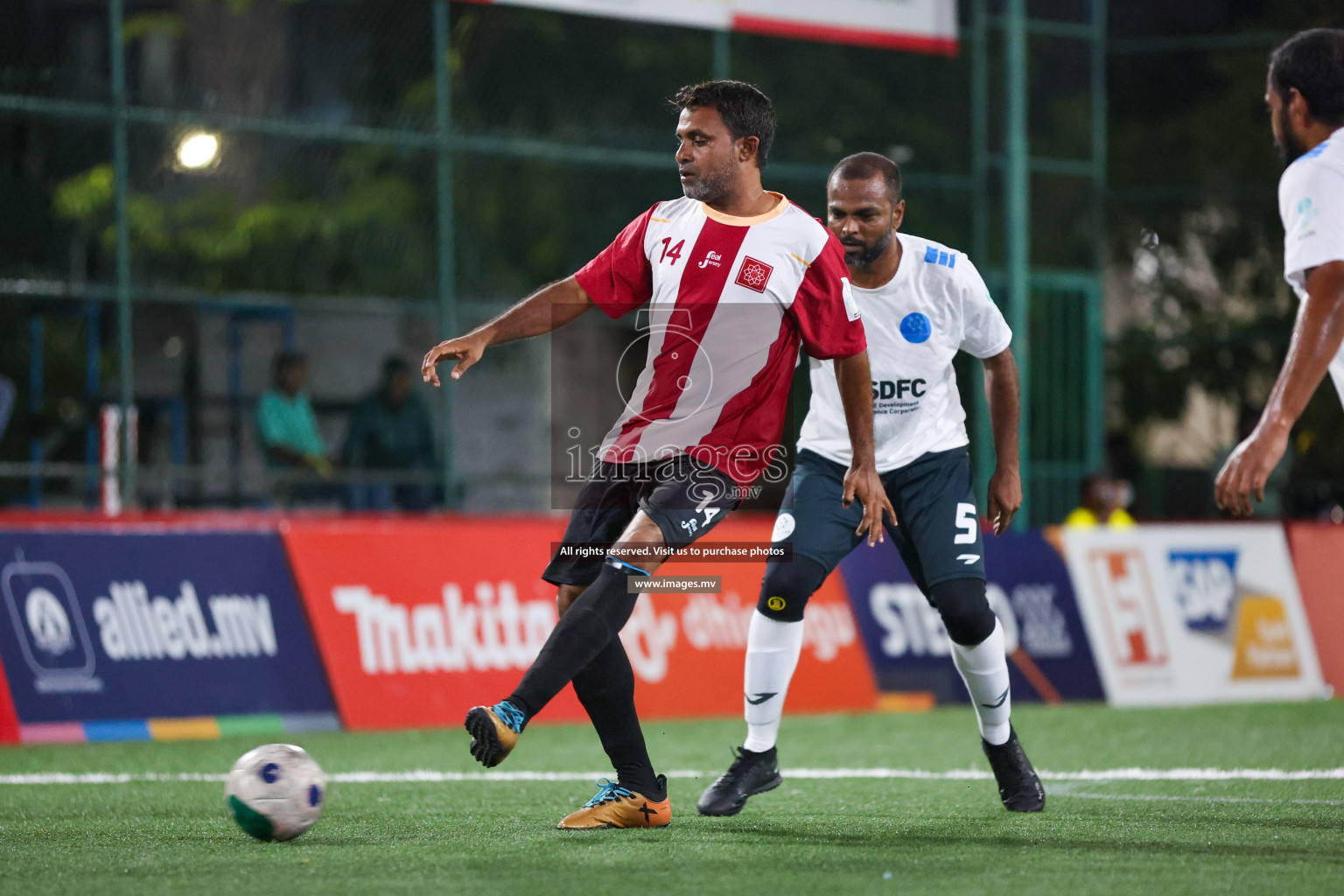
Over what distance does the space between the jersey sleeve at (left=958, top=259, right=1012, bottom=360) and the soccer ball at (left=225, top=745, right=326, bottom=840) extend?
2860 mm

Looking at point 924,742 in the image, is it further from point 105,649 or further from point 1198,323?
point 1198,323

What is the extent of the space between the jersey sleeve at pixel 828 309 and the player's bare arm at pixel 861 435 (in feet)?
0.21

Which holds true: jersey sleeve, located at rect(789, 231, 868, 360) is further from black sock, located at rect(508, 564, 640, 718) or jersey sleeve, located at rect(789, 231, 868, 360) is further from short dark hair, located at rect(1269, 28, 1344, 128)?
short dark hair, located at rect(1269, 28, 1344, 128)

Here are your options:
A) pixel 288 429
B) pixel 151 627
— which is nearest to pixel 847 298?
pixel 151 627

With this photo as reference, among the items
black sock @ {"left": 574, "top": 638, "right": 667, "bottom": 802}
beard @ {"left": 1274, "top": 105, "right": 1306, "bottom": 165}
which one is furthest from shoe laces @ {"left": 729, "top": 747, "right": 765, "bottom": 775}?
beard @ {"left": 1274, "top": 105, "right": 1306, "bottom": 165}

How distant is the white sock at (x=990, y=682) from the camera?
6500 millimetres

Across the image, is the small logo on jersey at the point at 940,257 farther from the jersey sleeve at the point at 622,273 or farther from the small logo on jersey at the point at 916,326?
the jersey sleeve at the point at 622,273

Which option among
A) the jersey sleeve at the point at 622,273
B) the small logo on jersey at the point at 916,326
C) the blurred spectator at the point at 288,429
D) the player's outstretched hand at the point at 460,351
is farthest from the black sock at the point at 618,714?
the blurred spectator at the point at 288,429

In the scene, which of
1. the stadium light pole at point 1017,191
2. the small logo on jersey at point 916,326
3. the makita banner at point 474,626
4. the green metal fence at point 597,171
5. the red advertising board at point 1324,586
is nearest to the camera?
the small logo on jersey at point 916,326

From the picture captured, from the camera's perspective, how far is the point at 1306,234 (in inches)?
195

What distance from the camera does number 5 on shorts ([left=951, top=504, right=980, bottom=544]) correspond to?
21.1 ft

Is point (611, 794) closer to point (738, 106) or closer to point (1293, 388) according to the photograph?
point (738, 106)

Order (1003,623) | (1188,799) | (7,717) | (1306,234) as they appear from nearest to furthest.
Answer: (1306,234), (1188,799), (7,717), (1003,623)

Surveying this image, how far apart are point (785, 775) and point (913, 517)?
68.4 inches
